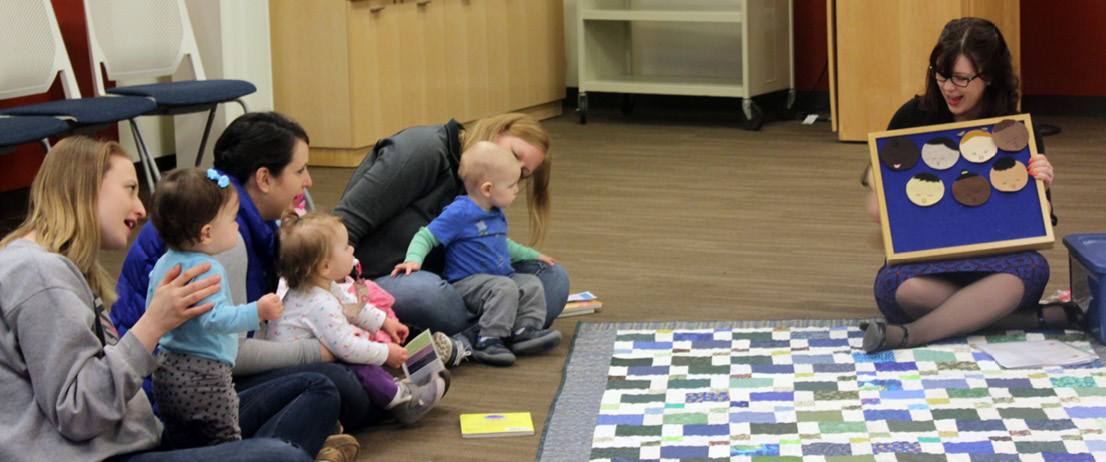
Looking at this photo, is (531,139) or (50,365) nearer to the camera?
(50,365)

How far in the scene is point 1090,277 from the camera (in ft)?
8.69

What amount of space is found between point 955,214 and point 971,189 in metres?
0.07

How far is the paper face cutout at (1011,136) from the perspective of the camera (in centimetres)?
267

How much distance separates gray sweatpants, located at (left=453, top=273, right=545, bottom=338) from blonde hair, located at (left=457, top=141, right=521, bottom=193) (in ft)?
0.75

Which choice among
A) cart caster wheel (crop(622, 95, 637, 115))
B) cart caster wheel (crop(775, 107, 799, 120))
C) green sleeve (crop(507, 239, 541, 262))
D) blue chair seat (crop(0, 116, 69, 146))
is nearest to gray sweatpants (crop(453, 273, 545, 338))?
green sleeve (crop(507, 239, 541, 262))

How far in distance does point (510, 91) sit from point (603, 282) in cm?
341

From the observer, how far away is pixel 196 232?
1.80 meters

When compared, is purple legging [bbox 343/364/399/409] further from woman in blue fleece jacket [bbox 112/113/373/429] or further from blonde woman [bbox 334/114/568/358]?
blonde woman [bbox 334/114/568/358]

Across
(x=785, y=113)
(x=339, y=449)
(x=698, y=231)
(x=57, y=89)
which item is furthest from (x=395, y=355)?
(x=785, y=113)

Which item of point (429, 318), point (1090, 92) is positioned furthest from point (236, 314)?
point (1090, 92)

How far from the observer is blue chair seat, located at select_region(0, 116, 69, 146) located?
3582mm

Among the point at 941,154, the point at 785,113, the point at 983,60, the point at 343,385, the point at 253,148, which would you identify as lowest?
the point at 343,385

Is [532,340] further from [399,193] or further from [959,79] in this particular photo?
[959,79]

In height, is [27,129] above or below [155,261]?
above
